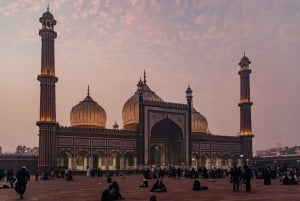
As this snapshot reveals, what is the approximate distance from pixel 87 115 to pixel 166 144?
11.0 metres

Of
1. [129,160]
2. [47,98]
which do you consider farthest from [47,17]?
[129,160]

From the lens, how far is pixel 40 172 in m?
40.5

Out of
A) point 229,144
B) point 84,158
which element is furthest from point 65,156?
point 229,144

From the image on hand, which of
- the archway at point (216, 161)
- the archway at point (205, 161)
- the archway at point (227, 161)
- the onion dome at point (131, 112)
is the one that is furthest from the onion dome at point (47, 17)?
the archway at point (227, 161)

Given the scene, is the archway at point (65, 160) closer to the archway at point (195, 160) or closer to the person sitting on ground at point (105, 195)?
the archway at point (195, 160)

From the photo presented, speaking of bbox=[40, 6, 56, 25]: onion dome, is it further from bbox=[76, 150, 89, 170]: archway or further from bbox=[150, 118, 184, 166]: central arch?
bbox=[150, 118, 184, 166]: central arch

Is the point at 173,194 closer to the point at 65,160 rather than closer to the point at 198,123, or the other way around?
the point at 65,160

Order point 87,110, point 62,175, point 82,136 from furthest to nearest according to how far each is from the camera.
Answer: point 87,110, point 82,136, point 62,175

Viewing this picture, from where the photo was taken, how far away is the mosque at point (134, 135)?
139ft

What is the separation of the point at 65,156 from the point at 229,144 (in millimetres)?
23196

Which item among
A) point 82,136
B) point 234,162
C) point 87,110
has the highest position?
point 87,110

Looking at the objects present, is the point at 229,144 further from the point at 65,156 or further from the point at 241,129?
the point at 65,156

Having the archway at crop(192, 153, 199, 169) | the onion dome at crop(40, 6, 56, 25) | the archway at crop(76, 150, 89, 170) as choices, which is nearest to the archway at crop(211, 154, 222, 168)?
the archway at crop(192, 153, 199, 169)

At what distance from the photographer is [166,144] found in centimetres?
5397
